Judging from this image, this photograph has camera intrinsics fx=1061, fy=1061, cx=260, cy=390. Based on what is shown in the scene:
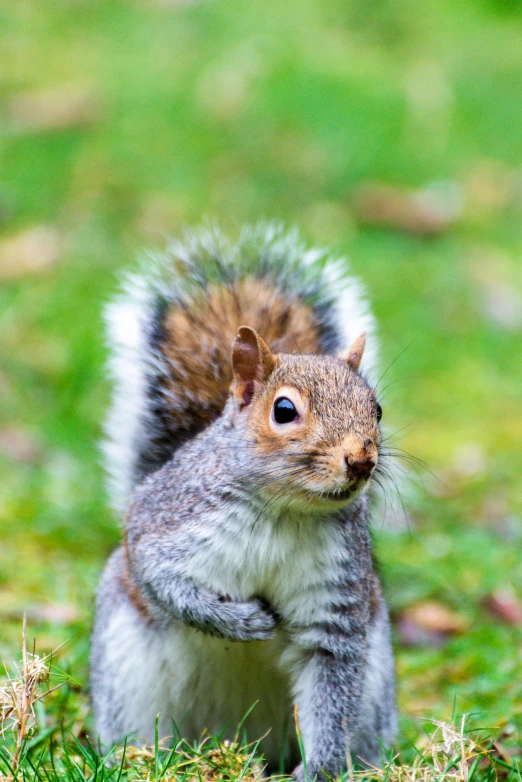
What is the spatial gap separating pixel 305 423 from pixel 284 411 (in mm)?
50

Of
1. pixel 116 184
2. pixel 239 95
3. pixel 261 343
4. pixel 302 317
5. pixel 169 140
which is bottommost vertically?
pixel 261 343

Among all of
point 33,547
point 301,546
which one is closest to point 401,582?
point 33,547

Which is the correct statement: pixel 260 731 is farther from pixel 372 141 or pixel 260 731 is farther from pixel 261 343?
pixel 372 141

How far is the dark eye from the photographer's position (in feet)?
5.41

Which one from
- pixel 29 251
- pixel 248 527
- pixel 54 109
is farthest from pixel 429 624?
pixel 54 109

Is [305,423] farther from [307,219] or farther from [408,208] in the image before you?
[408,208]

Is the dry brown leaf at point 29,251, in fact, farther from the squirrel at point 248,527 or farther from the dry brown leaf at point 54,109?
the squirrel at point 248,527

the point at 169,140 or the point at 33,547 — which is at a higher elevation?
the point at 169,140

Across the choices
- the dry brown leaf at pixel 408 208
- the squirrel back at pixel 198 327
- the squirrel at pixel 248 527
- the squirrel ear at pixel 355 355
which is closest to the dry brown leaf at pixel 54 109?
the dry brown leaf at pixel 408 208

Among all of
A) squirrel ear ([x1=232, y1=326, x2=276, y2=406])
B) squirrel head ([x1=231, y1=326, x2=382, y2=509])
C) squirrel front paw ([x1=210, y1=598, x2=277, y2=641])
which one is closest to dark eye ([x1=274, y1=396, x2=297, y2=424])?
squirrel head ([x1=231, y1=326, x2=382, y2=509])

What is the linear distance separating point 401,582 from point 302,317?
1.01 m

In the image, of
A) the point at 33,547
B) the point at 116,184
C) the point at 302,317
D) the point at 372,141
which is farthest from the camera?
the point at 372,141

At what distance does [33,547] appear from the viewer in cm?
285

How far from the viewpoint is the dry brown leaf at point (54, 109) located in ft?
17.8
